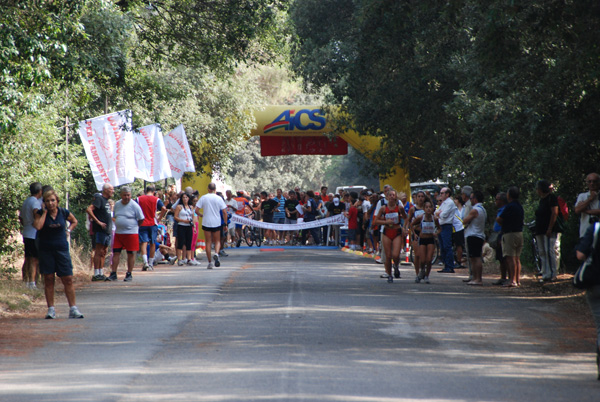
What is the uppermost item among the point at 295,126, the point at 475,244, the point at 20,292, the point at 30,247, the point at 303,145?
the point at 295,126

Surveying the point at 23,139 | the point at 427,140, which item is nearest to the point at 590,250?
the point at 23,139

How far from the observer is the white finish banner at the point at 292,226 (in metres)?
31.0

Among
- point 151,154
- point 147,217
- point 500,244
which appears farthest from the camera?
point 151,154

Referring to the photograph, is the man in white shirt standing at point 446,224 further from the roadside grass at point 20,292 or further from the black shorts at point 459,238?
the roadside grass at point 20,292

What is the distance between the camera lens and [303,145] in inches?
1398

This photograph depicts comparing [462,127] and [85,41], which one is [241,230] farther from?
[85,41]

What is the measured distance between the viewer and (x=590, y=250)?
789cm

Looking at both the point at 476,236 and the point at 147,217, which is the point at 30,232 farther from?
the point at 476,236

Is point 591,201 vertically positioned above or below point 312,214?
below

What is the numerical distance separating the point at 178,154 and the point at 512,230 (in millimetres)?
13954

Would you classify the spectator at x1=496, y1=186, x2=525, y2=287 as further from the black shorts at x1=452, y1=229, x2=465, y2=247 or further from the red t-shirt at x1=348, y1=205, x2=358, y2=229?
the red t-shirt at x1=348, y1=205, x2=358, y2=229

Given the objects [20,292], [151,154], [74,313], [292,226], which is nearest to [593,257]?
[74,313]

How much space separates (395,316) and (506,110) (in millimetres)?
6487

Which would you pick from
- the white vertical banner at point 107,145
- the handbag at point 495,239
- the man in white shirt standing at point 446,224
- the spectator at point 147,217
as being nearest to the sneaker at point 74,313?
the white vertical banner at point 107,145
